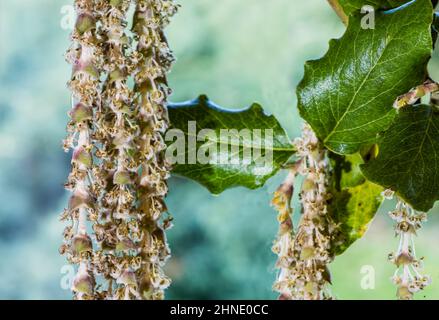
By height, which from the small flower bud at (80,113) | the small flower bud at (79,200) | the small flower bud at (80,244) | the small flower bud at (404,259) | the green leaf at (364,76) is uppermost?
the green leaf at (364,76)

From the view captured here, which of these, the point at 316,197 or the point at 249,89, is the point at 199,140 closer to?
the point at 316,197

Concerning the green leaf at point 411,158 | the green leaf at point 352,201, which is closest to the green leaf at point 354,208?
the green leaf at point 352,201

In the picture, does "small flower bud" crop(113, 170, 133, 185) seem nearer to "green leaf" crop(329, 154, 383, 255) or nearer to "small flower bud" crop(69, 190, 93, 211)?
"small flower bud" crop(69, 190, 93, 211)

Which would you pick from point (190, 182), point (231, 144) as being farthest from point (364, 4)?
point (190, 182)

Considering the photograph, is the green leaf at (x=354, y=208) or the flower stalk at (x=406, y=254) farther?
the green leaf at (x=354, y=208)

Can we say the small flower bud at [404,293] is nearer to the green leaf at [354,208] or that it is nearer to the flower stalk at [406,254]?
the flower stalk at [406,254]
